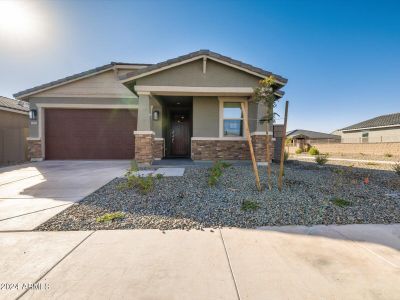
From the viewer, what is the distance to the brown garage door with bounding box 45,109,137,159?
9.75m

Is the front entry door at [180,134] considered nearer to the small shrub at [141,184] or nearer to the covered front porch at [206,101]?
the covered front porch at [206,101]

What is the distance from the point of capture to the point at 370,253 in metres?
2.16

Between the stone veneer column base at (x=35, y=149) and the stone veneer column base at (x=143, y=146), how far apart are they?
6.30 m

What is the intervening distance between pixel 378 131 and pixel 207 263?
3279 centimetres

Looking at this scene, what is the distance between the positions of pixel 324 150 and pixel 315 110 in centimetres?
834

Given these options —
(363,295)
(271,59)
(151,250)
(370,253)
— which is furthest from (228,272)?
(271,59)

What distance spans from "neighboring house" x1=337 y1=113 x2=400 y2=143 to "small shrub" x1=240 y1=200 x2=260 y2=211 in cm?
2712

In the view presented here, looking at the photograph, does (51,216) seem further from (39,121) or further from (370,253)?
(39,121)

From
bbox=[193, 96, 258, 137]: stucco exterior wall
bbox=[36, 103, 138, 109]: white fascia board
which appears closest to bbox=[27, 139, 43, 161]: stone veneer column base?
bbox=[36, 103, 138, 109]: white fascia board

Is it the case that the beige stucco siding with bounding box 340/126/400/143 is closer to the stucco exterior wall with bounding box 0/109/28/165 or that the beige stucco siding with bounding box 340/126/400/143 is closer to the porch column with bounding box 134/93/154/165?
the porch column with bounding box 134/93/154/165

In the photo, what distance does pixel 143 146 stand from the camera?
282 inches

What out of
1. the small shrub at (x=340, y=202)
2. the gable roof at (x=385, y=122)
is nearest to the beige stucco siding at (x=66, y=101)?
the small shrub at (x=340, y=202)

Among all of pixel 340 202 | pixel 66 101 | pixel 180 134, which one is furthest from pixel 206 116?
pixel 66 101

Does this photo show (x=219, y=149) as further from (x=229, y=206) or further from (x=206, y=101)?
(x=229, y=206)
